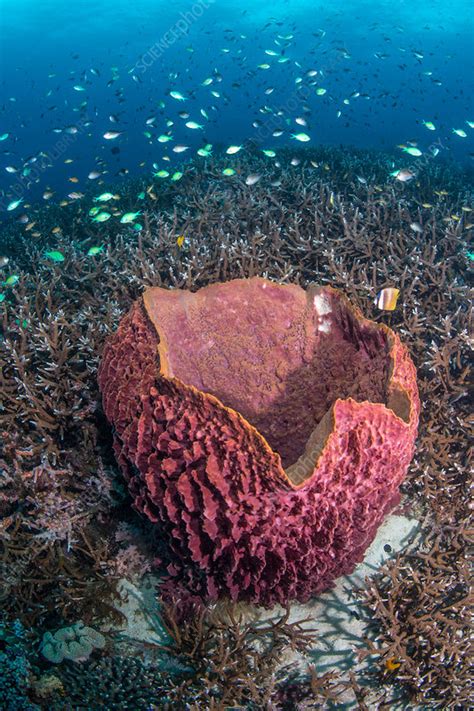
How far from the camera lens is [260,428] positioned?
3857 millimetres

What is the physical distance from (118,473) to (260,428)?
1292mm

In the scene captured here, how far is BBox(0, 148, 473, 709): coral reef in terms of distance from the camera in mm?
3094

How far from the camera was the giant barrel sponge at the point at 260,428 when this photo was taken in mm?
2256

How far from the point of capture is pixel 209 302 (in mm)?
3828

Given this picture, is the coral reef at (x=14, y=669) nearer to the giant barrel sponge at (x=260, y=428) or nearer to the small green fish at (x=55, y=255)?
the giant barrel sponge at (x=260, y=428)

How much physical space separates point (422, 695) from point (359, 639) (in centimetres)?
47

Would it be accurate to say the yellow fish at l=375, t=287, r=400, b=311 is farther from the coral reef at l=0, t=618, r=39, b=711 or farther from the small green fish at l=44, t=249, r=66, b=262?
the small green fish at l=44, t=249, r=66, b=262

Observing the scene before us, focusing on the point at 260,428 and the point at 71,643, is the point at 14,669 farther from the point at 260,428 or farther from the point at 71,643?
the point at 260,428

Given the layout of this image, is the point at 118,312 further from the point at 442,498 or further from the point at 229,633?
the point at 442,498

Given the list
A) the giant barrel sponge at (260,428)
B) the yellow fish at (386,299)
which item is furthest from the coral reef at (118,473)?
the giant barrel sponge at (260,428)

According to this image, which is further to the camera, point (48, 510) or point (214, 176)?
point (214, 176)

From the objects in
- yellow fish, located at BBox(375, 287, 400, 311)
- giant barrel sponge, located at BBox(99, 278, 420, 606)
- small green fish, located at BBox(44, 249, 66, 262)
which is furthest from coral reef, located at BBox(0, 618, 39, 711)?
small green fish, located at BBox(44, 249, 66, 262)

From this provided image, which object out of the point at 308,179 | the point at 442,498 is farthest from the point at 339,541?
the point at 308,179

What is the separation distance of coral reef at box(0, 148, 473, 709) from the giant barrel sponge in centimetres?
71
